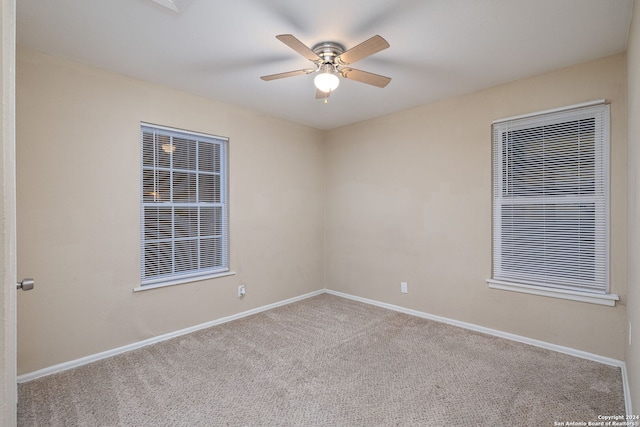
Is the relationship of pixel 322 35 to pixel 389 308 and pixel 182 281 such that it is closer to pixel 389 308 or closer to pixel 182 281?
pixel 182 281

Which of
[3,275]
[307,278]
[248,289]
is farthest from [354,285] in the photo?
[3,275]

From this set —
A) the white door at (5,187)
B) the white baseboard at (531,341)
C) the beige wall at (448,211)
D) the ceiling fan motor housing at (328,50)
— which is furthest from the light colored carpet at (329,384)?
the ceiling fan motor housing at (328,50)

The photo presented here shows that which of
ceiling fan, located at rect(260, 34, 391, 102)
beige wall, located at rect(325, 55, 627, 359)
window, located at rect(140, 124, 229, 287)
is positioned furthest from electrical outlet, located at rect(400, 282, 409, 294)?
ceiling fan, located at rect(260, 34, 391, 102)

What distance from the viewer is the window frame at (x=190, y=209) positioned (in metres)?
3.17

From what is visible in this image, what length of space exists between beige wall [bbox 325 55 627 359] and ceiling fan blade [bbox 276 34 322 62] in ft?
6.55

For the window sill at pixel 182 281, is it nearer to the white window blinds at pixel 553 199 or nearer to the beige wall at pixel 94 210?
the beige wall at pixel 94 210

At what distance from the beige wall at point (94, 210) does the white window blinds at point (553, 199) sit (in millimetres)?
2847

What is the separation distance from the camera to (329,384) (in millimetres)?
2396

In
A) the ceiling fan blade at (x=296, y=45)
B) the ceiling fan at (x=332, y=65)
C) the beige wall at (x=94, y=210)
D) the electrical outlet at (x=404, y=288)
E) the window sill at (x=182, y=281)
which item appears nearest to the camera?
the ceiling fan blade at (x=296, y=45)

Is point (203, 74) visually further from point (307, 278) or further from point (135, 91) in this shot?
point (307, 278)

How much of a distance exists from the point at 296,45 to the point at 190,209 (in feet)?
7.16

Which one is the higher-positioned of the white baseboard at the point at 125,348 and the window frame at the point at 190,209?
the window frame at the point at 190,209

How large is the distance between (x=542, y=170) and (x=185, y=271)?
3.70 m

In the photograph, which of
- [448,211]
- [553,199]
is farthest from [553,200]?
[448,211]
